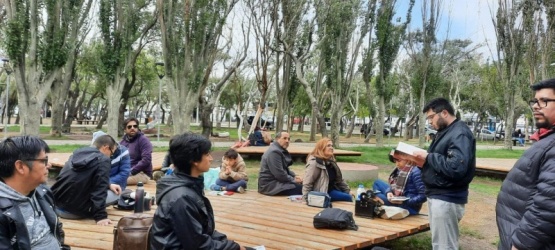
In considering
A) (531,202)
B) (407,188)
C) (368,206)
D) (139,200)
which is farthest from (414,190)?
(139,200)

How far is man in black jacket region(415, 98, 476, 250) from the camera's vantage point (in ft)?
13.0

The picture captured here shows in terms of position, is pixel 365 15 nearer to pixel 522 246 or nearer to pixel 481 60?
pixel 522 246

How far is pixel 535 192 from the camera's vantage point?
2.67 m

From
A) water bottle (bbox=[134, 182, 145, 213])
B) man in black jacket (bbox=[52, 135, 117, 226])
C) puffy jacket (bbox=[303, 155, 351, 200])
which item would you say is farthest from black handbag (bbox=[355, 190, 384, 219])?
man in black jacket (bbox=[52, 135, 117, 226])

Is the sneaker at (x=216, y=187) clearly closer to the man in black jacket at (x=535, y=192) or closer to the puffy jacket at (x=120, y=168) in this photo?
the puffy jacket at (x=120, y=168)

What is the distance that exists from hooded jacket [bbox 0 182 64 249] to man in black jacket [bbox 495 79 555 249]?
276 cm

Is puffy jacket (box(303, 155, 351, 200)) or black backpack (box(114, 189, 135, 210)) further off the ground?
puffy jacket (box(303, 155, 351, 200))

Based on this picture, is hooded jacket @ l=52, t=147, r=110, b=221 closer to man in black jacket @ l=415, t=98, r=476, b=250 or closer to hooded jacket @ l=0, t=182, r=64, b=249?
hooded jacket @ l=0, t=182, r=64, b=249

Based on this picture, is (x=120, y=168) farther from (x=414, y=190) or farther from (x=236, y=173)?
(x=414, y=190)

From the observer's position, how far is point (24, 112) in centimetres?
1616

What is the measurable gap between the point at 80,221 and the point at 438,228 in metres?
3.89

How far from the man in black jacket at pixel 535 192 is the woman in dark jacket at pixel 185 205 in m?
1.87

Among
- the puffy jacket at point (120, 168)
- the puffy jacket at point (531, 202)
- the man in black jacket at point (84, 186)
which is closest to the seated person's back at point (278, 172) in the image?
the puffy jacket at point (120, 168)

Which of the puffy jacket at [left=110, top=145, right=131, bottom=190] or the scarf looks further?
the puffy jacket at [left=110, top=145, right=131, bottom=190]
